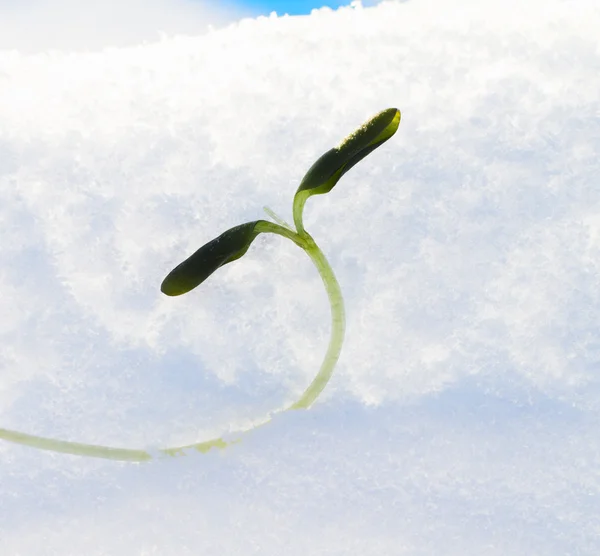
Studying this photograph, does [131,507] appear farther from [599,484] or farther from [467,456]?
[599,484]

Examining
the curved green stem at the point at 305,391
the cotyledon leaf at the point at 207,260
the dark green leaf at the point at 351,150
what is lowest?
the curved green stem at the point at 305,391

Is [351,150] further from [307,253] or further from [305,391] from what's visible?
[305,391]

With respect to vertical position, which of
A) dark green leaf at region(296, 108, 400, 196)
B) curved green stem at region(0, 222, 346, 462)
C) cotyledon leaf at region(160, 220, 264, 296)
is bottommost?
curved green stem at region(0, 222, 346, 462)

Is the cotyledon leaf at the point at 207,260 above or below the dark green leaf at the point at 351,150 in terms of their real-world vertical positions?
below

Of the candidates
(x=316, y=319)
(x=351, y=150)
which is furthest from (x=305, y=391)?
(x=351, y=150)

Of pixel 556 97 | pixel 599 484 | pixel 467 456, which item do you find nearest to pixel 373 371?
pixel 467 456
